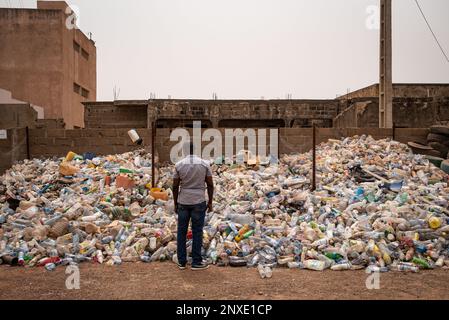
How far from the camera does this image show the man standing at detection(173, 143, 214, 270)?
4465 millimetres

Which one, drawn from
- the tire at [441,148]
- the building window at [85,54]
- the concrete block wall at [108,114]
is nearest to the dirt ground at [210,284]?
the tire at [441,148]

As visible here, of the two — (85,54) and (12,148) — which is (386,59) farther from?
(85,54)

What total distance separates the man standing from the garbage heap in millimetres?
450

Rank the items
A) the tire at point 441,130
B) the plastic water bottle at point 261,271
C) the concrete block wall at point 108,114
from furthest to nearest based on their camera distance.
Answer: the concrete block wall at point 108,114
the tire at point 441,130
the plastic water bottle at point 261,271

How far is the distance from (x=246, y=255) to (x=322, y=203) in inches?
79.5

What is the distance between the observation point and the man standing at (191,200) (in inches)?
176

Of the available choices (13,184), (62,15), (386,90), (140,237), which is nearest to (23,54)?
(62,15)

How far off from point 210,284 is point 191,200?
95 cm

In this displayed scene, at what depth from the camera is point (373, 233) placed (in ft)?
17.1

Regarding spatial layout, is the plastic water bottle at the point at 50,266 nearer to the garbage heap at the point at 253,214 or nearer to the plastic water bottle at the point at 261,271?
the garbage heap at the point at 253,214

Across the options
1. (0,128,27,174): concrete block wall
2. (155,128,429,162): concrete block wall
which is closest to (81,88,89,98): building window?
(0,128,27,174): concrete block wall

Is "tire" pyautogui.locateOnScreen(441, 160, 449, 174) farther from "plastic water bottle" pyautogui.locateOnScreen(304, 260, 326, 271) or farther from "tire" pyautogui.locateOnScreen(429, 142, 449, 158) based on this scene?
"plastic water bottle" pyautogui.locateOnScreen(304, 260, 326, 271)

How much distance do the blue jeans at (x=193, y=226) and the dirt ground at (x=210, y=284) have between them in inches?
6.9

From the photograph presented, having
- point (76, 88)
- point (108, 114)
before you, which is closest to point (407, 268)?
point (108, 114)
